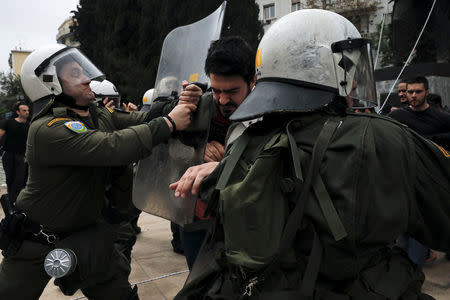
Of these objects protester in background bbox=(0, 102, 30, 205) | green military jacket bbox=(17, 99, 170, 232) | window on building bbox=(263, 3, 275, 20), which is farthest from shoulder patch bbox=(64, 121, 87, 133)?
window on building bbox=(263, 3, 275, 20)

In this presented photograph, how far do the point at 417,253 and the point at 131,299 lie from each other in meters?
2.29

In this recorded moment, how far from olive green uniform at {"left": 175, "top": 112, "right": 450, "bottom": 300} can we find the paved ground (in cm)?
233

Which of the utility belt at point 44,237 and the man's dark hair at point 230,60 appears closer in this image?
the man's dark hair at point 230,60

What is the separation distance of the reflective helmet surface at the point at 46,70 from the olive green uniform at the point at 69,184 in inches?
7.4

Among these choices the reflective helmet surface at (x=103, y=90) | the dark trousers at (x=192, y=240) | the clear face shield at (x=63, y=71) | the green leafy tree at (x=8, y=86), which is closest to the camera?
the dark trousers at (x=192, y=240)

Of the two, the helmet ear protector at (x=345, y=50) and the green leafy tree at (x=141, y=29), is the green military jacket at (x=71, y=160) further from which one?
the green leafy tree at (x=141, y=29)

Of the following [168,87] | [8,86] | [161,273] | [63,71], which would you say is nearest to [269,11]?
[8,86]

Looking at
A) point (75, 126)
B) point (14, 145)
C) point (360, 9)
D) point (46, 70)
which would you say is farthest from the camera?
point (360, 9)

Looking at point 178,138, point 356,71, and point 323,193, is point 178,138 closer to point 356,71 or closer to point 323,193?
point 356,71

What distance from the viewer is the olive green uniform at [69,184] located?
76.7 inches

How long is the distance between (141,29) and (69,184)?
47.9 ft

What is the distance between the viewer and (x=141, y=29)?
1555 cm

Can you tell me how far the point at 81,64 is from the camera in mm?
2365

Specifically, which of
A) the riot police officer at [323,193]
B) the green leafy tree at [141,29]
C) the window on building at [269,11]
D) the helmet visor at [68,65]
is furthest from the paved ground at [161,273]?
the window on building at [269,11]
